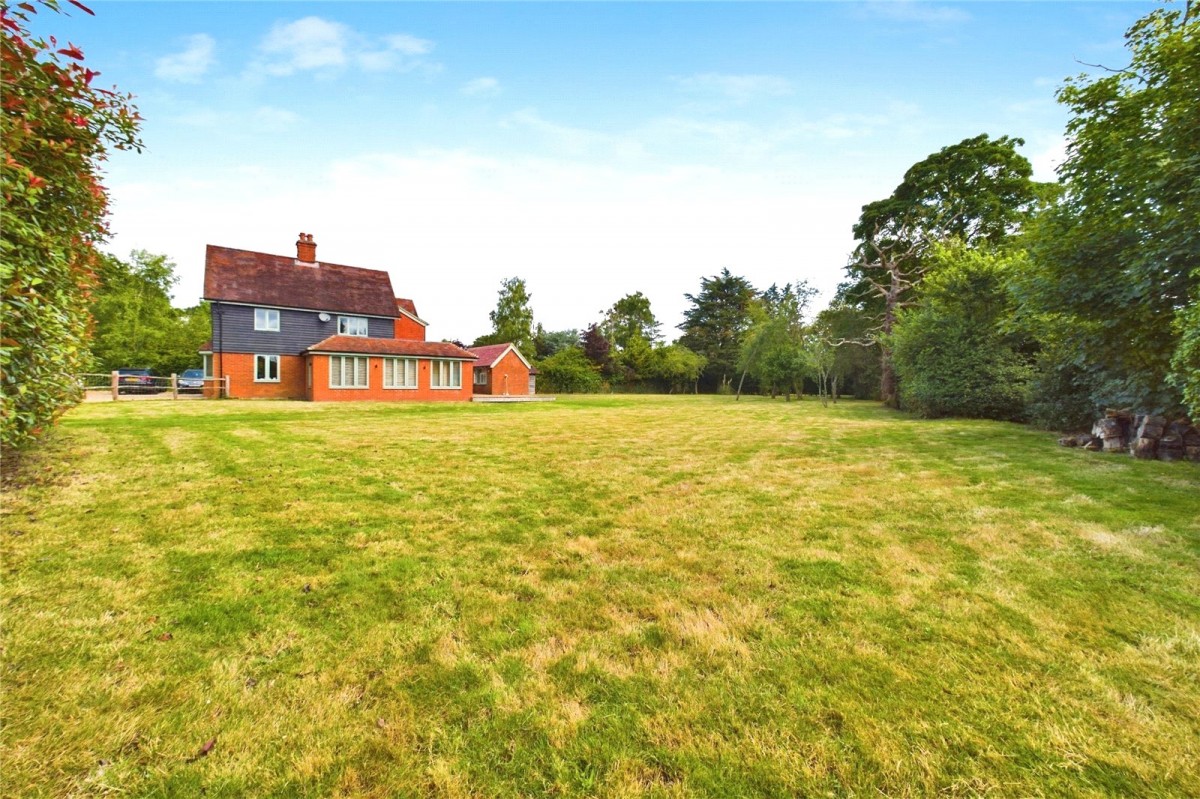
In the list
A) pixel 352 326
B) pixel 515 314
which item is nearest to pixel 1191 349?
pixel 352 326

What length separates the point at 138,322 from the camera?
140 feet

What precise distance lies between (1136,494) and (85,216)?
14.0 m

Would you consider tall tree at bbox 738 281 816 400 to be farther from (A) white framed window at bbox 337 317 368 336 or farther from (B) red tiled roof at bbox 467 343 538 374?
(A) white framed window at bbox 337 317 368 336

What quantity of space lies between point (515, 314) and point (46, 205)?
4762cm

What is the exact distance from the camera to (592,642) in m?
2.69

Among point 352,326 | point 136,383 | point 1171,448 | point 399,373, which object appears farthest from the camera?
point 136,383

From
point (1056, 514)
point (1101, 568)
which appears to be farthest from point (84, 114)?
point (1056, 514)

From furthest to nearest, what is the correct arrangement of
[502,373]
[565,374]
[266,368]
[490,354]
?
[565,374] < [490,354] < [502,373] < [266,368]

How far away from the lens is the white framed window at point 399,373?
26094mm

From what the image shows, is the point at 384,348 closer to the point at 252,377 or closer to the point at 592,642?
the point at 252,377

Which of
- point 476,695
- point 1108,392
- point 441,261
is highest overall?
point 441,261

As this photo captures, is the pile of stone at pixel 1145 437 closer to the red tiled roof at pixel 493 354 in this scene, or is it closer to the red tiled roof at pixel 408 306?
the red tiled roof at pixel 493 354

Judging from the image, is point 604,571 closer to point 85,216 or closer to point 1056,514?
point 1056,514

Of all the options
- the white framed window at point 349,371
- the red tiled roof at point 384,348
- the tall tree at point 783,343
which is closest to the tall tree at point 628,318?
the tall tree at point 783,343
